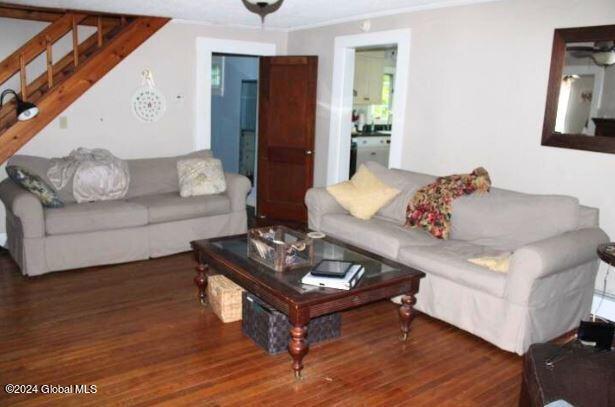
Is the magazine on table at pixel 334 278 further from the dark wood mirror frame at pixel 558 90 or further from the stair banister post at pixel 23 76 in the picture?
the stair banister post at pixel 23 76

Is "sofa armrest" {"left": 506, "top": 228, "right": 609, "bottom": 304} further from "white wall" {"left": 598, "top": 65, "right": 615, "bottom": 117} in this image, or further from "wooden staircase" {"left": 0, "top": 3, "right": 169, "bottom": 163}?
"wooden staircase" {"left": 0, "top": 3, "right": 169, "bottom": 163}

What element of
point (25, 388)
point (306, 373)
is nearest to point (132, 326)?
point (25, 388)

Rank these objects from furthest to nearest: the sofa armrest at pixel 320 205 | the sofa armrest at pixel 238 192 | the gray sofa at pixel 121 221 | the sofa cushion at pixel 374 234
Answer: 1. the sofa armrest at pixel 238 192
2. the sofa armrest at pixel 320 205
3. the gray sofa at pixel 121 221
4. the sofa cushion at pixel 374 234

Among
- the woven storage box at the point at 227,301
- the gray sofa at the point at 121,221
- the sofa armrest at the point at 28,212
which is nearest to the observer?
the woven storage box at the point at 227,301

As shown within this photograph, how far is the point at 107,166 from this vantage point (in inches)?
195

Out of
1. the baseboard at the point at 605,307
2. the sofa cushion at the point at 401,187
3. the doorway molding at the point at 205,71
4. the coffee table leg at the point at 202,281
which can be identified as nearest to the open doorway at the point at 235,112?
the doorway molding at the point at 205,71

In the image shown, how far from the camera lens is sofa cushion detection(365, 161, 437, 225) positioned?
4.57 meters

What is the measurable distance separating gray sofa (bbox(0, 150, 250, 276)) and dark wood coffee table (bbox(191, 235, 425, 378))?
1187mm

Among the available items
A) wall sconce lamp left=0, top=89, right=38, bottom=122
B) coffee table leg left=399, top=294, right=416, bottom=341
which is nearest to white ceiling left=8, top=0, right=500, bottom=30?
wall sconce lamp left=0, top=89, right=38, bottom=122

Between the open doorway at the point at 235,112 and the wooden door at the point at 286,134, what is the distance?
97 cm

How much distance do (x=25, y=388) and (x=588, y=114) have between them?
3.99 meters

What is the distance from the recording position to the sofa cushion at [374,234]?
3.95 m

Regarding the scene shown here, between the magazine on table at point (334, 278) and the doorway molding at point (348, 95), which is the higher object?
the doorway molding at point (348, 95)

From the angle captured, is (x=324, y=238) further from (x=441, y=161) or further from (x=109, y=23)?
(x=109, y=23)
